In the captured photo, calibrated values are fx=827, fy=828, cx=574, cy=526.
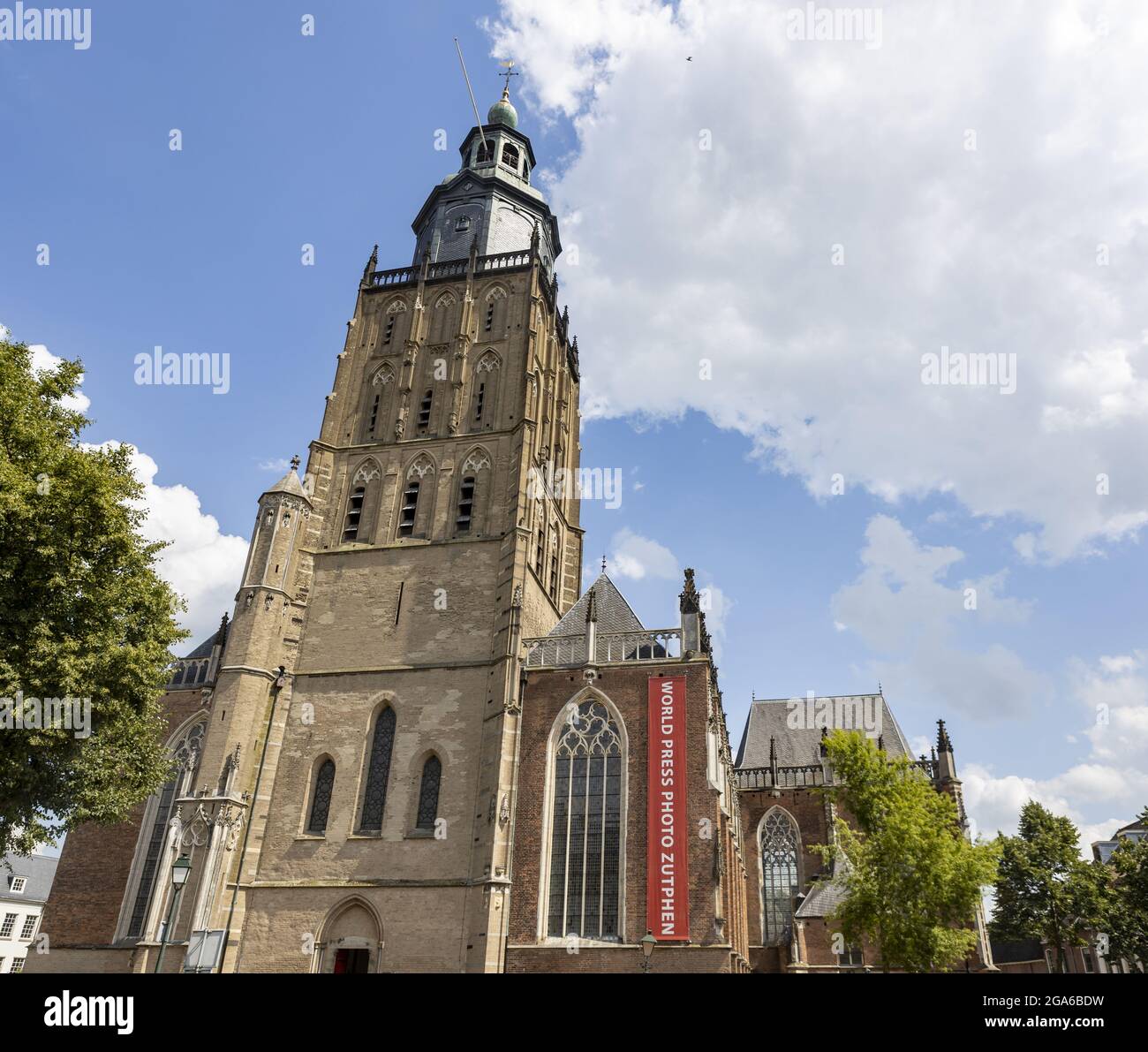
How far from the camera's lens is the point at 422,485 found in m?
32.5

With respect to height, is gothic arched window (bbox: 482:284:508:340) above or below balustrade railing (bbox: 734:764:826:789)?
above

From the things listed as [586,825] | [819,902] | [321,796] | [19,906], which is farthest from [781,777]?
[19,906]

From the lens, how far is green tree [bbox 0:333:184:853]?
17.2 meters

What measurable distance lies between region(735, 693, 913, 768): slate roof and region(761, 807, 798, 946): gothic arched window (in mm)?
3103

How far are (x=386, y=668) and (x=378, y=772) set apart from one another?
3.48m

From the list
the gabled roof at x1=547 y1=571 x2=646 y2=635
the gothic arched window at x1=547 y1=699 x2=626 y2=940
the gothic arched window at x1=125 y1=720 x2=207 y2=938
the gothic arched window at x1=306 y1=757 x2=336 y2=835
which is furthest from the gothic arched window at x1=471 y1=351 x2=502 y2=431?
the gothic arched window at x1=125 y1=720 x2=207 y2=938

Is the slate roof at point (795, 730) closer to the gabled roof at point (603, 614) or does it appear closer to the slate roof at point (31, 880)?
the gabled roof at point (603, 614)

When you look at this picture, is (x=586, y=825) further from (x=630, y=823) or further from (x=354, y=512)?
(x=354, y=512)

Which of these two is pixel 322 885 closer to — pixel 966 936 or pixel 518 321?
pixel 966 936

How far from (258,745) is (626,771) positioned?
1224 centimetres

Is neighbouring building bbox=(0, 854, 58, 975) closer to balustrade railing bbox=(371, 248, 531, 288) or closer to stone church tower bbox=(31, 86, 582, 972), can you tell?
stone church tower bbox=(31, 86, 582, 972)

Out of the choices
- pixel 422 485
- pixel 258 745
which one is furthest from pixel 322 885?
pixel 422 485

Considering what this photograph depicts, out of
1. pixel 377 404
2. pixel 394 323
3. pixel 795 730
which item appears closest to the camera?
pixel 377 404

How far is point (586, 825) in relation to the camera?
25250 millimetres
